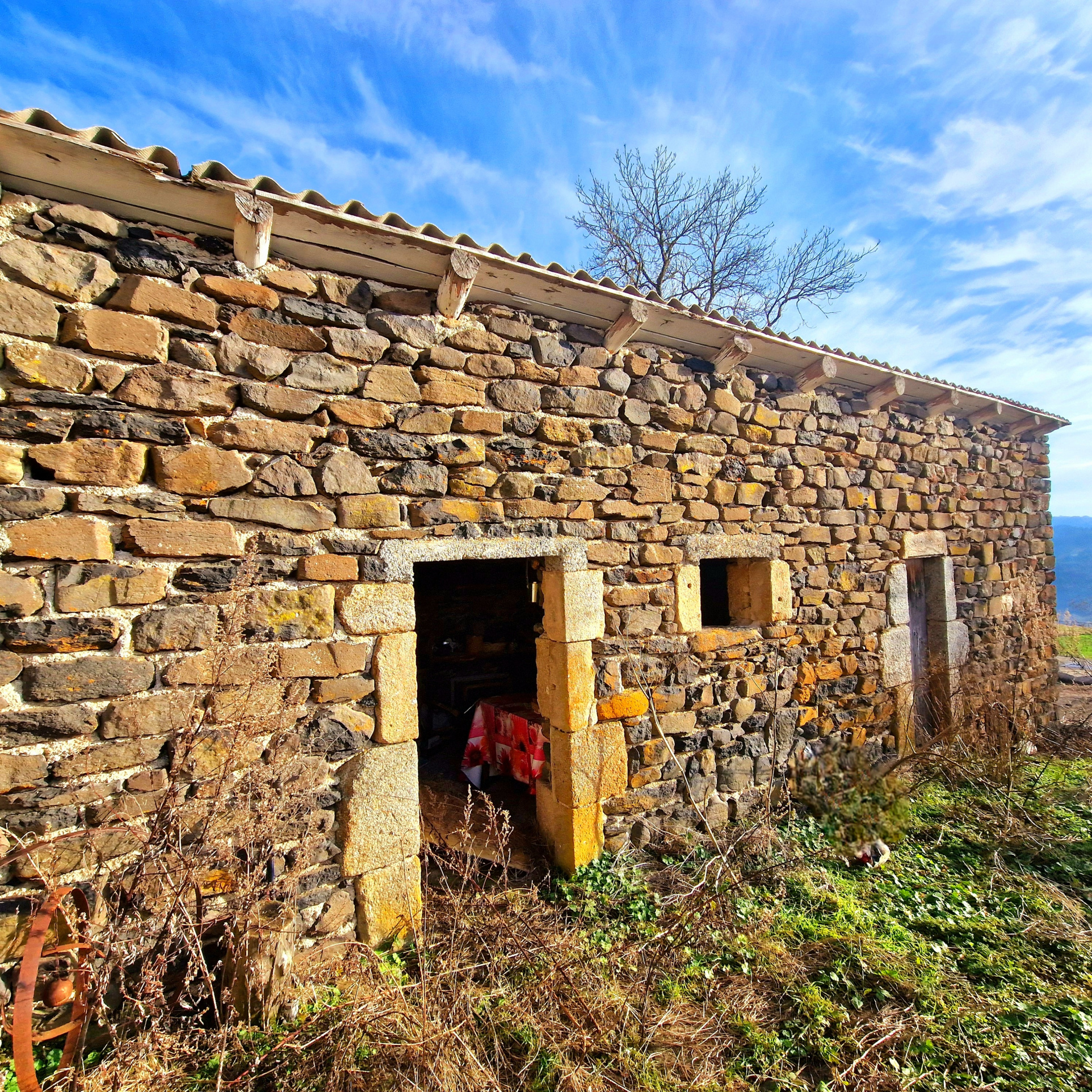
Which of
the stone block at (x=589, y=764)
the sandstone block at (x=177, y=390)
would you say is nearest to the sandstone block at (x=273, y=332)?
the sandstone block at (x=177, y=390)

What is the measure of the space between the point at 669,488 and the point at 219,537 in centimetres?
249

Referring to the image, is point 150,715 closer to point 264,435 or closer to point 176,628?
point 176,628

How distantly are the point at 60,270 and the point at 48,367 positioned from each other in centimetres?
39

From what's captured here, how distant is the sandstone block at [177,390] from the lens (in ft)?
7.43

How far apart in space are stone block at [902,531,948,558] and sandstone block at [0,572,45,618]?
571 centimetres

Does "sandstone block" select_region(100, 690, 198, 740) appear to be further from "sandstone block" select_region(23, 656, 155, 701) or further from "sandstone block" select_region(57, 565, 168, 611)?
"sandstone block" select_region(57, 565, 168, 611)

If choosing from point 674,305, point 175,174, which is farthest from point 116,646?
point 674,305

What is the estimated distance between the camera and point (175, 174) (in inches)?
86.7

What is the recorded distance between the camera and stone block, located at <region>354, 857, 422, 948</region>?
260cm

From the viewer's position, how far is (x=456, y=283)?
9.26 feet

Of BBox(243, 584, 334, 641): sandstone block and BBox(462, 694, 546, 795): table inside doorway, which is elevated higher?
BBox(243, 584, 334, 641): sandstone block

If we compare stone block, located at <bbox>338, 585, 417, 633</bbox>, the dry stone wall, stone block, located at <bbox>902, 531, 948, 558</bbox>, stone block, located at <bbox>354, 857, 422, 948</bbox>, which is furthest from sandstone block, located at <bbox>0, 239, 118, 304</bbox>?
stone block, located at <bbox>902, 531, 948, 558</bbox>

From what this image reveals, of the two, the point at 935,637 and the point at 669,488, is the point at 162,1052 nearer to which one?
the point at 669,488

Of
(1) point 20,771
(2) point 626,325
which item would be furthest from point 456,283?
(1) point 20,771
